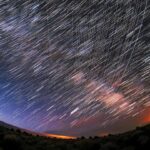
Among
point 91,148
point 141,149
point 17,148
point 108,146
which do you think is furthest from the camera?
point 17,148

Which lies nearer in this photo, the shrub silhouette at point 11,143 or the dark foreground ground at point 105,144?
the dark foreground ground at point 105,144

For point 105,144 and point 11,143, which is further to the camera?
point 11,143

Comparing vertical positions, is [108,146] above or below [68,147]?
below

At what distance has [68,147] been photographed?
73.1ft

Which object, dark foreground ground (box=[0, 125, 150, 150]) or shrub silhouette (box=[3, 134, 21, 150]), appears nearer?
dark foreground ground (box=[0, 125, 150, 150])

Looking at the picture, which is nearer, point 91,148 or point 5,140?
point 91,148

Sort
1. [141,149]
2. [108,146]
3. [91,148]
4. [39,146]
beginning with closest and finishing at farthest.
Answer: [141,149] → [108,146] → [91,148] → [39,146]

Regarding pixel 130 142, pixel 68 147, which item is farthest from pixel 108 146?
pixel 68 147

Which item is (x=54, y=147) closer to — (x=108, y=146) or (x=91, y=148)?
(x=91, y=148)

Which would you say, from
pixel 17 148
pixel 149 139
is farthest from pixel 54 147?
pixel 149 139

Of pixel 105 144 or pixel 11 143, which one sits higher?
pixel 11 143

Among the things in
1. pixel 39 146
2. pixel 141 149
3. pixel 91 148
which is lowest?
pixel 141 149

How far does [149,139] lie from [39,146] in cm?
872

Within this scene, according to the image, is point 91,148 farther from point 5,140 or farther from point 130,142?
point 5,140
